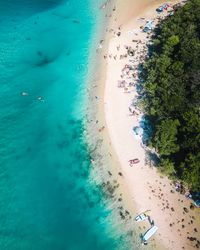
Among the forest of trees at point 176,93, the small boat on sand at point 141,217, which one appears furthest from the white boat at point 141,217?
the forest of trees at point 176,93

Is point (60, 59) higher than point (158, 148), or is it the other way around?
point (60, 59)

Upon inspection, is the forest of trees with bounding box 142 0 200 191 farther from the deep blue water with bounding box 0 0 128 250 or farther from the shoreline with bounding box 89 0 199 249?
the deep blue water with bounding box 0 0 128 250

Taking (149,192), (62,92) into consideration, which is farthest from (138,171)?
(62,92)

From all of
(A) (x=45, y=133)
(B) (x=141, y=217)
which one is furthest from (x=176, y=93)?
(A) (x=45, y=133)

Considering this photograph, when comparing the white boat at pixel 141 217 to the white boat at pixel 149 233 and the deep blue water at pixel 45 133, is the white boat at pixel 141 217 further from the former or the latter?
the deep blue water at pixel 45 133

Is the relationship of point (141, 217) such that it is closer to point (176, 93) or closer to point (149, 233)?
point (149, 233)

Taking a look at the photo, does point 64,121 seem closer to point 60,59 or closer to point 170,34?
point 60,59
